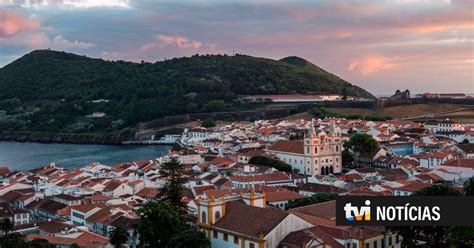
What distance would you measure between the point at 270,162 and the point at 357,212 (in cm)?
3238

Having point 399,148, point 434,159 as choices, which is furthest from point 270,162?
point 399,148

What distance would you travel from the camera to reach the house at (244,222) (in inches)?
715

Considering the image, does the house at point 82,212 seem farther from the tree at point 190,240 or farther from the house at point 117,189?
the tree at point 190,240

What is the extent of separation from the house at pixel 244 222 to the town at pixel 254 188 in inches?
1.4

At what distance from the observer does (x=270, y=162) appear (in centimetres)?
4594

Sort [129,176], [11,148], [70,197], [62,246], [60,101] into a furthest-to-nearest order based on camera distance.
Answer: [60,101] → [11,148] → [129,176] → [70,197] → [62,246]

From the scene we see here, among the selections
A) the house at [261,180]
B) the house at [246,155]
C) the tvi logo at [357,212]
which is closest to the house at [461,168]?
the house at [261,180]

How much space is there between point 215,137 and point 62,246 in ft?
175

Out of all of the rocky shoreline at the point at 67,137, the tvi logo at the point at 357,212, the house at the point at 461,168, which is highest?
the tvi logo at the point at 357,212

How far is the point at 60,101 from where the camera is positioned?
125 metres

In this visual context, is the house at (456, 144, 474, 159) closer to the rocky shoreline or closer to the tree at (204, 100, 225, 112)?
the rocky shoreline

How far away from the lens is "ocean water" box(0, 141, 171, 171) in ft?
214

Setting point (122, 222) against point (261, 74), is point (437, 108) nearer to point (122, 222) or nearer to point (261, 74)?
point (261, 74)

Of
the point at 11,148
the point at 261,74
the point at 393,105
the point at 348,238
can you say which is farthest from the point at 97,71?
the point at 348,238
